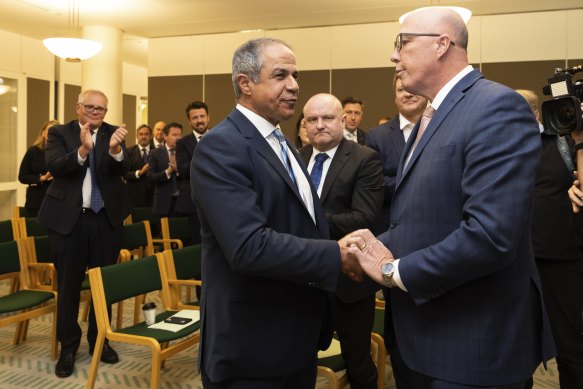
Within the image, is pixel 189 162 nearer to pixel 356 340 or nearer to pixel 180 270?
pixel 180 270

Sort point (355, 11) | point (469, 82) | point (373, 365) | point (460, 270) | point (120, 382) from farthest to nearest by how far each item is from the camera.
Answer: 1. point (355, 11)
2. point (120, 382)
3. point (373, 365)
4. point (469, 82)
5. point (460, 270)

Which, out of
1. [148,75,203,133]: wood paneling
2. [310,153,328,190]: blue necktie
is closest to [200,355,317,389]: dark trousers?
[310,153,328,190]: blue necktie

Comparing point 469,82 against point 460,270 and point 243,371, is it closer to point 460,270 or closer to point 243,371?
point 460,270

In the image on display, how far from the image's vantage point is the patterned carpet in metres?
3.32

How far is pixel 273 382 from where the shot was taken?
64.3 inches

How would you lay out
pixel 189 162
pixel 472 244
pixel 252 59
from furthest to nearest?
pixel 189 162 → pixel 252 59 → pixel 472 244

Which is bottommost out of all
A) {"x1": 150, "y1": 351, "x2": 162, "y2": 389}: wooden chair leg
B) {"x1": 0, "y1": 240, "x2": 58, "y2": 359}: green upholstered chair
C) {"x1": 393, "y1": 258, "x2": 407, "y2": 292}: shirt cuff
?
{"x1": 150, "y1": 351, "x2": 162, "y2": 389}: wooden chair leg

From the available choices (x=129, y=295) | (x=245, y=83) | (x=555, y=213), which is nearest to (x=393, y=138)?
(x=555, y=213)

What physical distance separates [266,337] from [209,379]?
0.75 ft

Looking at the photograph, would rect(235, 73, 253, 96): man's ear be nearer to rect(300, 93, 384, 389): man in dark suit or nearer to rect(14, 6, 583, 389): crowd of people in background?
rect(14, 6, 583, 389): crowd of people in background

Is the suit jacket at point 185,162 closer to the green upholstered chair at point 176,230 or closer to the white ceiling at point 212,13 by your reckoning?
the green upholstered chair at point 176,230

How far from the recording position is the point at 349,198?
108 inches

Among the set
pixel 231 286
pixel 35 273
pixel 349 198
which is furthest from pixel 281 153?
pixel 35 273

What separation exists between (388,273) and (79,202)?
2.58m
